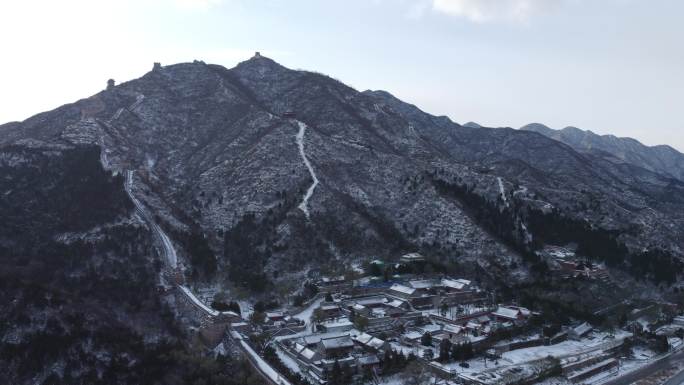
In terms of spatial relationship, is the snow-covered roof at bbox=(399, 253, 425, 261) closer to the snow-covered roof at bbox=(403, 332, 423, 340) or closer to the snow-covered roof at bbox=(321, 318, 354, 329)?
the snow-covered roof at bbox=(403, 332, 423, 340)

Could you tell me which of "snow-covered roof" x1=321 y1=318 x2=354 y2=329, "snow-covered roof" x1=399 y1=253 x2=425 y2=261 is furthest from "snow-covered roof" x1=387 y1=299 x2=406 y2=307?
"snow-covered roof" x1=399 y1=253 x2=425 y2=261

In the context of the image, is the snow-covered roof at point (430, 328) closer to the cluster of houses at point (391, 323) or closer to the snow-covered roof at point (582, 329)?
the cluster of houses at point (391, 323)

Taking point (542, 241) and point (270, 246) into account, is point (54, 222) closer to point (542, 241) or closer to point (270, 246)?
point (270, 246)

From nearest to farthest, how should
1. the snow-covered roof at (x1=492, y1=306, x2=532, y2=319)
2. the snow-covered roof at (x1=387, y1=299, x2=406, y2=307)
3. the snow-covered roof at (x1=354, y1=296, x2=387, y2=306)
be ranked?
the snow-covered roof at (x1=492, y1=306, x2=532, y2=319) → the snow-covered roof at (x1=387, y1=299, x2=406, y2=307) → the snow-covered roof at (x1=354, y1=296, x2=387, y2=306)

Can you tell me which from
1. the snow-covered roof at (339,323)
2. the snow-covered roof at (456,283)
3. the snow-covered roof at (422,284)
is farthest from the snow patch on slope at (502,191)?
the snow-covered roof at (339,323)

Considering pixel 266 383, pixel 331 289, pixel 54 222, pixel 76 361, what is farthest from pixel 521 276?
pixel 54 222

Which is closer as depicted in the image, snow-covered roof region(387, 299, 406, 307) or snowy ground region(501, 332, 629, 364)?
snowy ground region(501, 332, 629, 364)
